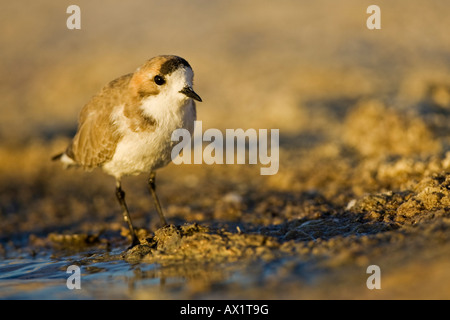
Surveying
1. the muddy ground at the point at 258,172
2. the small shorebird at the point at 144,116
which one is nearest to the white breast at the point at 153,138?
the small shorebird at the point at 144,116

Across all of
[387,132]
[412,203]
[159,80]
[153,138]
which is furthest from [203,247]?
[387,132]

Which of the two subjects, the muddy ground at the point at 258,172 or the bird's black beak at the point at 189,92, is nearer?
the muddy ground at the point at 258,172

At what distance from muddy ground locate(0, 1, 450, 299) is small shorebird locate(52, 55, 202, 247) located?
804mm

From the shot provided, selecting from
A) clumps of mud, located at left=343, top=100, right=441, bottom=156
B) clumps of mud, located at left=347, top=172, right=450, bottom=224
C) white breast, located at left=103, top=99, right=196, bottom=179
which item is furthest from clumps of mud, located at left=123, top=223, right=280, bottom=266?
clumps of mud, located at left=343, top=100, right=441, bottom=156

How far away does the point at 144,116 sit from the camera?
5.43 metres

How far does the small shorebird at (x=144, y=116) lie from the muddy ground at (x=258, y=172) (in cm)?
80

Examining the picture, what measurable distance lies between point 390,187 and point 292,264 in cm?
285

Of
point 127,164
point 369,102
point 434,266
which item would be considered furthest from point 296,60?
point 434,266

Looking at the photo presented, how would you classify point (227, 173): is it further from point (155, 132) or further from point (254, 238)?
point (254, 238)

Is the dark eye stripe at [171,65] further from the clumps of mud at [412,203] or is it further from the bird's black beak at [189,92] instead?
the clumps of mud at [412,203]

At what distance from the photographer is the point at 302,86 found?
38.1 feet

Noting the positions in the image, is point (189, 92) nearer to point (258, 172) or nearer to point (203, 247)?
point (203, 247)

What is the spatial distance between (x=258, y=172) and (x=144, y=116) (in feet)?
11.5

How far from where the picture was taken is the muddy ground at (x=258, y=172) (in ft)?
13.2
